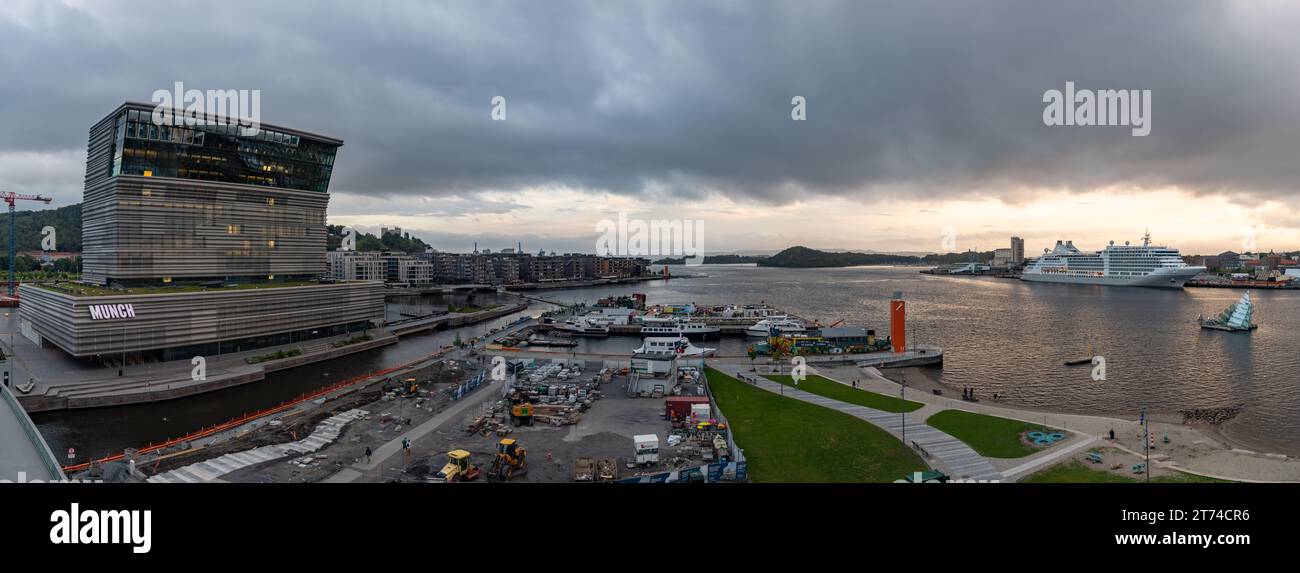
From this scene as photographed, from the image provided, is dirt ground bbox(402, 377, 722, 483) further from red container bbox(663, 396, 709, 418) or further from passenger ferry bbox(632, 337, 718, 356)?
passenger ferry bbox(632, 337, 718, 356)

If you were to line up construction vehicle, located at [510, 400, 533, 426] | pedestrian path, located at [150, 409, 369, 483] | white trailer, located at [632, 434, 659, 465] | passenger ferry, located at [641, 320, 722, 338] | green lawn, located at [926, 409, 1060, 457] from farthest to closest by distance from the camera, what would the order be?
passenger ferry, located at [641, 320, 722, 338] < construction vehicle, located at [510, 400, 533, 426] < green lawn, located at [926, 409, 1060, 457] < white trailer, located at [632, 434, 659, 465] < pedestrian path, located at [150, 409, 369, 483]

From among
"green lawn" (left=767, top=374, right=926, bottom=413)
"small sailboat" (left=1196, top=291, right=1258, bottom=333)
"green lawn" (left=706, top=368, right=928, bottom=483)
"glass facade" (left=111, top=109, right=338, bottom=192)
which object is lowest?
"green lawn" (left=706, top=368, right=928, bottom=483)

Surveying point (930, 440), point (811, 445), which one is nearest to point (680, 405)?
point (811, 445)

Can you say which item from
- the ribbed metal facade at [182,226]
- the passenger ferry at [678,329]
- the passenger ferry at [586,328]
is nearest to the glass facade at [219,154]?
the ribbed metal facade at [182,226]

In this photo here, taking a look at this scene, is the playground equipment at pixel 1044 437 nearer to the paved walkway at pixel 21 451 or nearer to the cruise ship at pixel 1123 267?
the paved walkway at pixel 21 451

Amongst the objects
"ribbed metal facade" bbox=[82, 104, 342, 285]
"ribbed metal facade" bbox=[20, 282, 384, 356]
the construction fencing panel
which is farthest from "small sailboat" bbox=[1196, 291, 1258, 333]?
"ribbed metal facade" bbox=[82, 104, 342, 285]

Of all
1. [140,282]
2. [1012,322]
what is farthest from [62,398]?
[1012,322]
